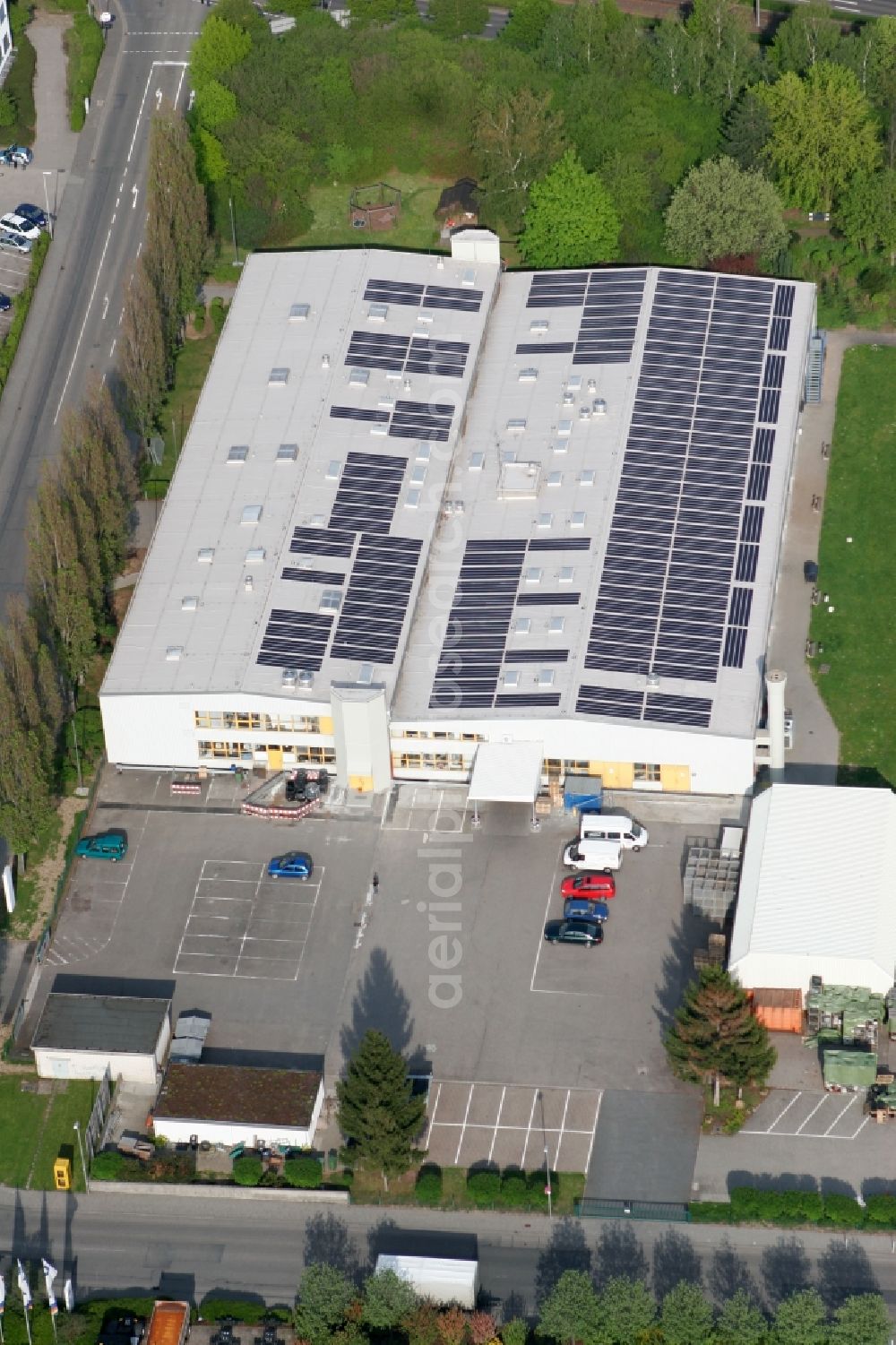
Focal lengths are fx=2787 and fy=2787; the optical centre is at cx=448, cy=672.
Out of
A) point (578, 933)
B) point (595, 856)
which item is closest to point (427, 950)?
point (578, 933)

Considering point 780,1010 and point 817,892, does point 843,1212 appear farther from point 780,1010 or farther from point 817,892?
point 817,892

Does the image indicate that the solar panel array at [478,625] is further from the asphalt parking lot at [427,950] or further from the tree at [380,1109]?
the tree at [380,1109]

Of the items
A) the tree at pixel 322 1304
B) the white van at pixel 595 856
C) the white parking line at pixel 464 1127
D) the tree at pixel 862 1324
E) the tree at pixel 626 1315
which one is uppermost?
the white van at pixel 595 856

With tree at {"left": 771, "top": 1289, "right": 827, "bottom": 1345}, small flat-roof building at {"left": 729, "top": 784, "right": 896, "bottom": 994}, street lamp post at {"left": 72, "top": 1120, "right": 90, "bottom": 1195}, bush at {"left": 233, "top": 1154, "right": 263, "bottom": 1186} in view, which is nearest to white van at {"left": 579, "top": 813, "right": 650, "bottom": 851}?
small flat-roof building at {"left": 729, "top": 784, "right": 896, "bottom": 994}

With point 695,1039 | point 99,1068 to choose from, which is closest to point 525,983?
point 695,1039

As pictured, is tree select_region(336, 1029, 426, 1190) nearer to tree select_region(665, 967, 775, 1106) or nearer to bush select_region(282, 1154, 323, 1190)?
bush select_region(282, 1154, 323, 1190)

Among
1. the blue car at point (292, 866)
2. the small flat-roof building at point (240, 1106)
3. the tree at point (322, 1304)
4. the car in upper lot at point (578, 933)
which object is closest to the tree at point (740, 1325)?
the tree at point (322, 1304)
